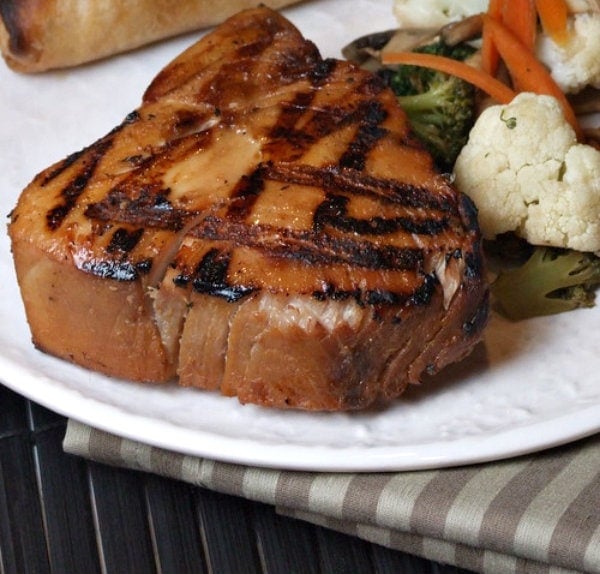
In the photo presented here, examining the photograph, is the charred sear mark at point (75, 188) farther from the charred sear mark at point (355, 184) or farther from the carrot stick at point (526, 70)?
the carrot stick at point (526, 70)

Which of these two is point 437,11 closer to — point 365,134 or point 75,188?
point 365,134

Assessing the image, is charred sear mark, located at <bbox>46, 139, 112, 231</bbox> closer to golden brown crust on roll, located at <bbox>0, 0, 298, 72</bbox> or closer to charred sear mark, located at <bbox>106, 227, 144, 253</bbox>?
charred sear mark, located at <bbox>106, 227, 144, 253</bbox>

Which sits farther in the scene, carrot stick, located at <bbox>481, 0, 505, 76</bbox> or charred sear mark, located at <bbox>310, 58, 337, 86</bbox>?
carrot stick, located at <bbox>481, 0, 505, 76</bbox>

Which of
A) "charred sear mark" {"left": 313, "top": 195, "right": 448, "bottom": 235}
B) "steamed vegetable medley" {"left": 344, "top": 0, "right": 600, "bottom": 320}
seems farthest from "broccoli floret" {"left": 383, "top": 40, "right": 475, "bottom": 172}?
"charred sear mark" {"left": 313, "top": 195, "right": 448, "bottom": 235}

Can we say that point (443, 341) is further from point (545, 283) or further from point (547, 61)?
point (547, 61)

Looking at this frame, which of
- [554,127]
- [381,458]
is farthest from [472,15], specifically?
[381,458]

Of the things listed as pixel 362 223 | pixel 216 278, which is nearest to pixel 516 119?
pixel 362 223
